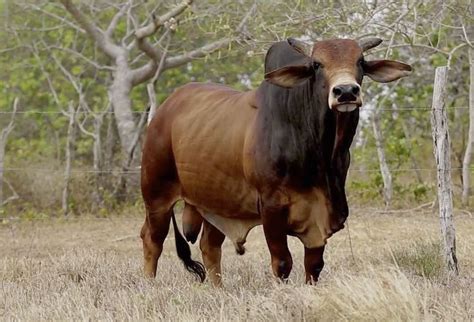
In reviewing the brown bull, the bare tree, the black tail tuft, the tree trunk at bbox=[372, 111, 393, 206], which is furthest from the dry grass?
the bare tree

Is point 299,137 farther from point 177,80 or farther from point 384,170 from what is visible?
point 177,80

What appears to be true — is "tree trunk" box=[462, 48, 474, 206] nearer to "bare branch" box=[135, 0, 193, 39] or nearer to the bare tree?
"bare branch" box=[135, 0, 193, 39]

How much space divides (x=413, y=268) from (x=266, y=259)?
8.79 ft

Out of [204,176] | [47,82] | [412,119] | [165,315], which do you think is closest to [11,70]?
[47,82]

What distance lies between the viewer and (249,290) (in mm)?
6402

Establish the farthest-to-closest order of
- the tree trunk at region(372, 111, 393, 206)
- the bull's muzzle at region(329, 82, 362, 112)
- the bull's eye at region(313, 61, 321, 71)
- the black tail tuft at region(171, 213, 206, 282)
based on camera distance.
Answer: the tree trunk at region(372, 111, 393, 206), the black tail tuft at region(171, 213, 206, 282), the bull's eye at region(313, 61, 321, 71), the bull's muzzle at region(329, 82, 362, 112)

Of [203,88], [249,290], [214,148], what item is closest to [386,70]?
[214,148]

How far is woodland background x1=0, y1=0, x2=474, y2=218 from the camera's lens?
11227 mm

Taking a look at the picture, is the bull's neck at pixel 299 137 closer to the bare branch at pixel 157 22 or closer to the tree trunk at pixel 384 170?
the tree trunk at pixel 384 170

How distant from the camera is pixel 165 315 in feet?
17.7

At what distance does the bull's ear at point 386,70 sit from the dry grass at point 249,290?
1.29 metres

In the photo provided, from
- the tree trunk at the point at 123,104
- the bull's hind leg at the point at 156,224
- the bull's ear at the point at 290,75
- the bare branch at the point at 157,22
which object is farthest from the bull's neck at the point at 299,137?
the tree trunk at the point at 123,104

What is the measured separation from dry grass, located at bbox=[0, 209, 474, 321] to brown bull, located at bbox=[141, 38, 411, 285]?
0.45 metres

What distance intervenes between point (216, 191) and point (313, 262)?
3.28ft
